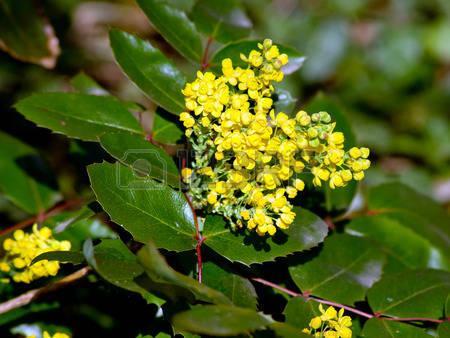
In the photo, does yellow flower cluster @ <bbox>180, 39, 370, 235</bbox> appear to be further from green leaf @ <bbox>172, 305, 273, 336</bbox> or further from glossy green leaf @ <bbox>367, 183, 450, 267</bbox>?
glossy green leaf @ <bbox>367, 183, 450, 267</bbox>

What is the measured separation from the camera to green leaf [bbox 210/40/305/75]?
1.48 meters

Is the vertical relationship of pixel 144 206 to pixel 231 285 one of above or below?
above

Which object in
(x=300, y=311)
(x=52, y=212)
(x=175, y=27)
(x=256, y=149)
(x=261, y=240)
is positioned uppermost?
(x=175, y=27)

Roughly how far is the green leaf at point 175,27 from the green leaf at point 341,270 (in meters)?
0.61

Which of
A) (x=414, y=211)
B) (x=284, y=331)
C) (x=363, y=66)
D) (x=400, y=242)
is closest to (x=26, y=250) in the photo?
(x=284, y=331)

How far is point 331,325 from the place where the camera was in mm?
1208

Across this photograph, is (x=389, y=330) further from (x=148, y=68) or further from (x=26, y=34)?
(x=26, y=34)

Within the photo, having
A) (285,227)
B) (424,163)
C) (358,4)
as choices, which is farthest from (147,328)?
(358,4)

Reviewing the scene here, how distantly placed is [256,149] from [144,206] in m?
0.27

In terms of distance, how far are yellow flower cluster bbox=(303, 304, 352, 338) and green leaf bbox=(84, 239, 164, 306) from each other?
32 centimetres

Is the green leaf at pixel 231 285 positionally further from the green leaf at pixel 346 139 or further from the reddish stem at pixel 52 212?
the reddish stem at pixel 52 212

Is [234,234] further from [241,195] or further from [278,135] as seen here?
[278,135]

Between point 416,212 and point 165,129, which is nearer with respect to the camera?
point 165,129

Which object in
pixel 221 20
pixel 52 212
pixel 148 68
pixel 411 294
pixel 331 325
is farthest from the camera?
pixel 52 212
